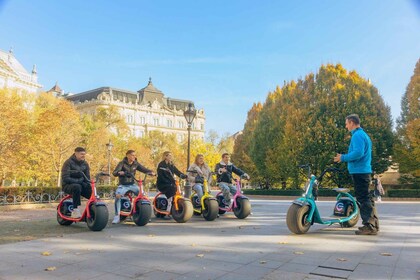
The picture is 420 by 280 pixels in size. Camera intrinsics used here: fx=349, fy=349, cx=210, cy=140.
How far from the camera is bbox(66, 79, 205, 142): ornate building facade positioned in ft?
317

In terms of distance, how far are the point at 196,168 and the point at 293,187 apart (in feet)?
86.2

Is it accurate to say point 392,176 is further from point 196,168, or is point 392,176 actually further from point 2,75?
point 2,75

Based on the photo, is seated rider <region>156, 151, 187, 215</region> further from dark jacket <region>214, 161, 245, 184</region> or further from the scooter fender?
the scooter fender

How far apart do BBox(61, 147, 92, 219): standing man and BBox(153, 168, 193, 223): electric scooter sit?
2.19 m

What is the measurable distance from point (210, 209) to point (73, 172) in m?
3.75

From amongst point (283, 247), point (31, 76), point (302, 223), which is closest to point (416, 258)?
point (283, 247)

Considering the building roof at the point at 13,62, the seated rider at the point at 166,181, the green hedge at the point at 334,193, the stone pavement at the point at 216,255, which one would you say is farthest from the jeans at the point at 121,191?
the building roof at the point at 13,62

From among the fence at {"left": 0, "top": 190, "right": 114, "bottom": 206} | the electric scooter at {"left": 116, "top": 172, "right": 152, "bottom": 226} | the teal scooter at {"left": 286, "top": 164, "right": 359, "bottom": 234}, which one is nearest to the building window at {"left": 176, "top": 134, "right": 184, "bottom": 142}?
the fence at {"left": 0, "top": 190, "right": 114, "bottom": 206}

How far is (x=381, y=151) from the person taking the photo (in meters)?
30.5

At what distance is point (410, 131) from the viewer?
2920cm

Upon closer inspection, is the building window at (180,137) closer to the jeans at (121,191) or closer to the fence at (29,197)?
the fence at (29,197)

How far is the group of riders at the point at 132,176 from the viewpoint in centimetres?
818

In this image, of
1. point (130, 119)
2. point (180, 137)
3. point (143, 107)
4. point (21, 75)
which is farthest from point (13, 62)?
point (180, 137)

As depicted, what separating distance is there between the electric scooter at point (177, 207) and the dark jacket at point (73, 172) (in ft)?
7.26
